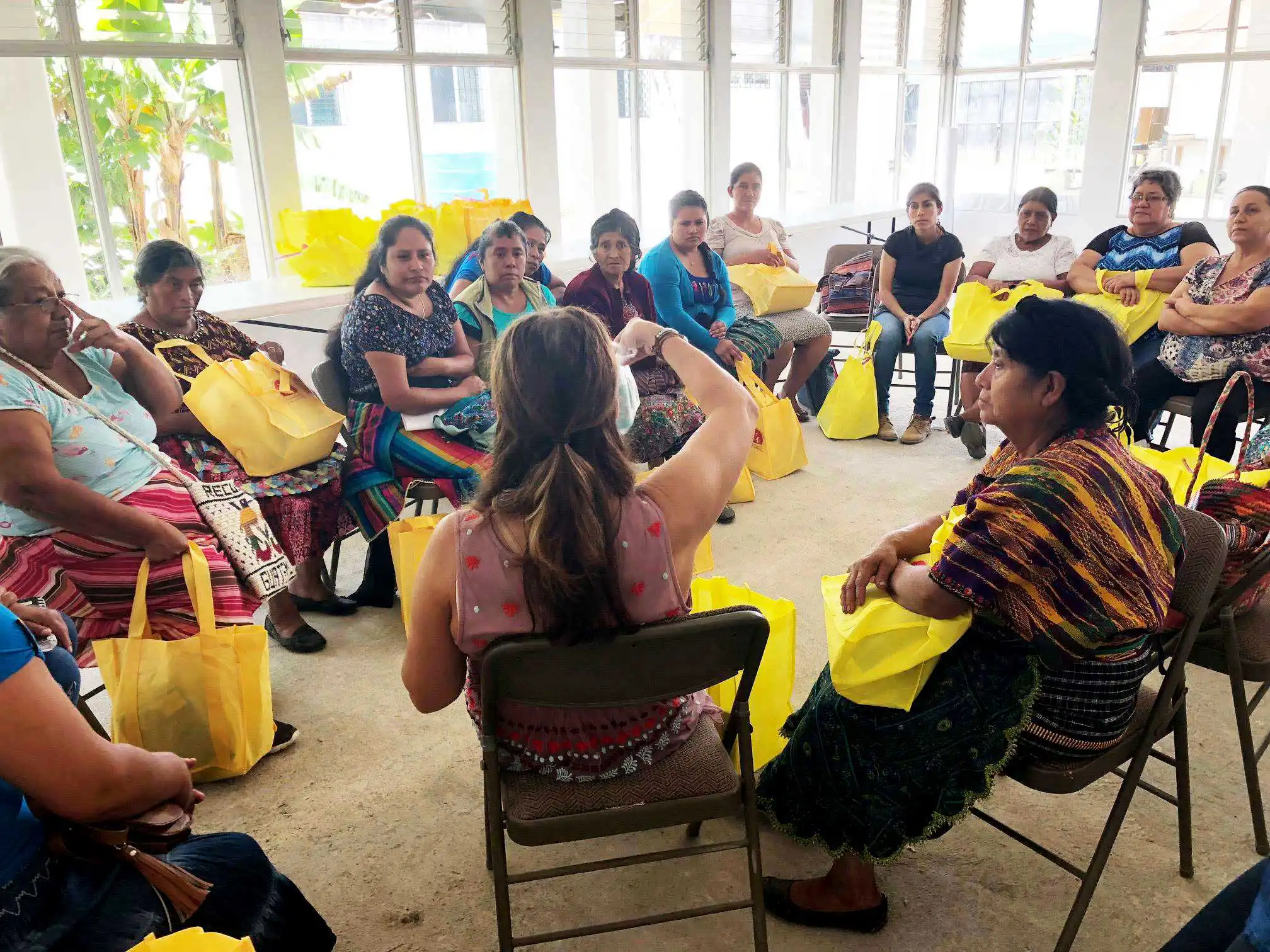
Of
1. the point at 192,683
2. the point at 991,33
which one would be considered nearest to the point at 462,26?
the point at 192,683

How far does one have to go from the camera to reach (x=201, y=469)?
287cm

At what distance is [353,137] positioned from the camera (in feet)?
19.5

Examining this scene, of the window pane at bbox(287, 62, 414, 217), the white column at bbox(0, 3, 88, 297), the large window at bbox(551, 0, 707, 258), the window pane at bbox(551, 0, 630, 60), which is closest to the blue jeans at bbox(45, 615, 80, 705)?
the white column at bbox(0, 3, 88, 297)

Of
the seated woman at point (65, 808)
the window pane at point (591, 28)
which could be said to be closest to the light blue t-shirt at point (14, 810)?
→ the seated woman at point (65, 808)

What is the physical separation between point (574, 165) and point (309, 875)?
243 inches

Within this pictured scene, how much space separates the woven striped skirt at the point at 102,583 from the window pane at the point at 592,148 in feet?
16.5

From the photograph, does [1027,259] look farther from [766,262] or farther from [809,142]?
[809,142]

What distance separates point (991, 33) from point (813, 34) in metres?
2.45

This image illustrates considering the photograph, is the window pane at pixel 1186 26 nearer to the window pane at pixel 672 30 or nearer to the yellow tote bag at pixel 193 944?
the window pane at pixel 672 30

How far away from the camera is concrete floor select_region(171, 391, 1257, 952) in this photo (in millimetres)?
1875

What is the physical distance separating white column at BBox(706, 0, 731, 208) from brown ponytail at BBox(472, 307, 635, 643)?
21.4ft

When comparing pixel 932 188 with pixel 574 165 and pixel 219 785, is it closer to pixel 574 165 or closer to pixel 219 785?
pixel 574 165

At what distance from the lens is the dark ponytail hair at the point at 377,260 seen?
10.3ft

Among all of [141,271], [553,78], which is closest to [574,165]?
[553,78]
